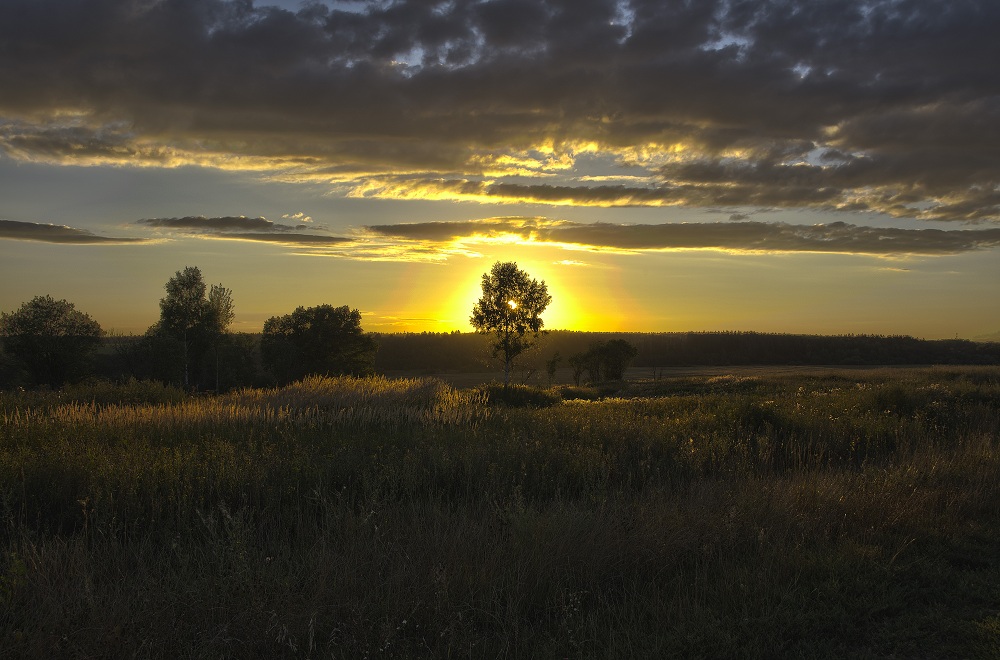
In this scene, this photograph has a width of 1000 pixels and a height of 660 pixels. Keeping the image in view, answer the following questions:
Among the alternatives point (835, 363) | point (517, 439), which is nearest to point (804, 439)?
point (517, 439)

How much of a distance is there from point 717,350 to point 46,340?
94.5 metres

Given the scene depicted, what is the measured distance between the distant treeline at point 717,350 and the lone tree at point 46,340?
47.8 metres

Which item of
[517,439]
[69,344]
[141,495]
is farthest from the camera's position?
[69,344]

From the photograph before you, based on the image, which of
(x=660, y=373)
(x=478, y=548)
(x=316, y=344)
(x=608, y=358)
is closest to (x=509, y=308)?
(x=608, y=358)

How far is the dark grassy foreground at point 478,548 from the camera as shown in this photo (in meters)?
4.40

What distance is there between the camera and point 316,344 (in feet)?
205

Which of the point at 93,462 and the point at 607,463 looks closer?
the point at 93,462

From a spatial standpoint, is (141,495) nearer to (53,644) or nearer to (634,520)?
(53,644)

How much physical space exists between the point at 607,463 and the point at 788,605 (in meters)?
4.73

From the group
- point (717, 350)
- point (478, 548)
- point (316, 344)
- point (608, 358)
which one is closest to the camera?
point (478, 548)

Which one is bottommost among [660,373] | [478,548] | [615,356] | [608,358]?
[660,373]

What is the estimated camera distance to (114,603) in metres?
4.53

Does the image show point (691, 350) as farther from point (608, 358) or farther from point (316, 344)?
point (316, 344)

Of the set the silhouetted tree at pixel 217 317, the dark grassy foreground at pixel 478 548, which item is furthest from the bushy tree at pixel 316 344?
the dark grassy foreground at pixel 478 548
